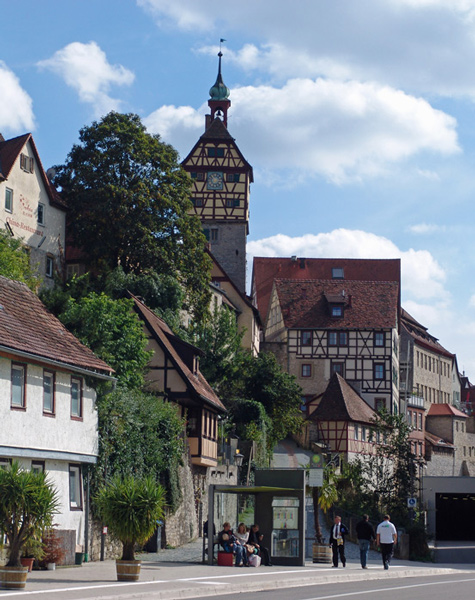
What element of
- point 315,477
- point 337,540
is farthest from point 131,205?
point 337,540

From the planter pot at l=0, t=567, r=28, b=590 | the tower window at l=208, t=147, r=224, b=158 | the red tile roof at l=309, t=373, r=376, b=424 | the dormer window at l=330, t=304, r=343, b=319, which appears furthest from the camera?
the tower window at l=208, t=147, r=224, b=158

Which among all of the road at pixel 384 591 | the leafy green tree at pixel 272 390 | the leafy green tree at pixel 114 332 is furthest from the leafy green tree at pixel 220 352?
the road at pixel 384 591

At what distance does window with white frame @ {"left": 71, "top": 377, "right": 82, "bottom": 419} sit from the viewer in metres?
29.3

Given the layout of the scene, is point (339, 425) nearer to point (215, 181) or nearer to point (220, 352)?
point (220, 352)

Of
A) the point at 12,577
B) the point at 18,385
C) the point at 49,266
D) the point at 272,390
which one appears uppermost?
the point at 49,266

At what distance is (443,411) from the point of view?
108250mm

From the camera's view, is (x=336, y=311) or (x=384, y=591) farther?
(x=336, y=311)

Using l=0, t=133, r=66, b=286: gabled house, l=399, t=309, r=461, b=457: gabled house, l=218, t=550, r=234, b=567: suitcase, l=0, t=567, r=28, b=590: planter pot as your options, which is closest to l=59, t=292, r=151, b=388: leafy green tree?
l=218, t=550, r=234, b=567: suitcase

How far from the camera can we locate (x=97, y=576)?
2300cm

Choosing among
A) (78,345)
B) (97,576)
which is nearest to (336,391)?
(78,345)

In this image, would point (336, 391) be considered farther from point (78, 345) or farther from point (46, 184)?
point (78, 345)

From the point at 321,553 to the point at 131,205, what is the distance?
1159 inches

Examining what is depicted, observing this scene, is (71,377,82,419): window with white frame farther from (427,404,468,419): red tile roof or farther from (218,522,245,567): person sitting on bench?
(427,404,468,419): red tile roof

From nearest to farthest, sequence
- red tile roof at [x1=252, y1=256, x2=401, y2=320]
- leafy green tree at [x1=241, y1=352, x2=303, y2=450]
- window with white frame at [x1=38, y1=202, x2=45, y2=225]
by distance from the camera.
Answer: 1. window with white frame at [x1=38, y1=202, x2=45, y2=225]
2. leafy green tree at [x1=241, y1=352, x2=303, y2=450]
3. red tile roof at [x1=252, y1=256, x2=401, y2=320]
